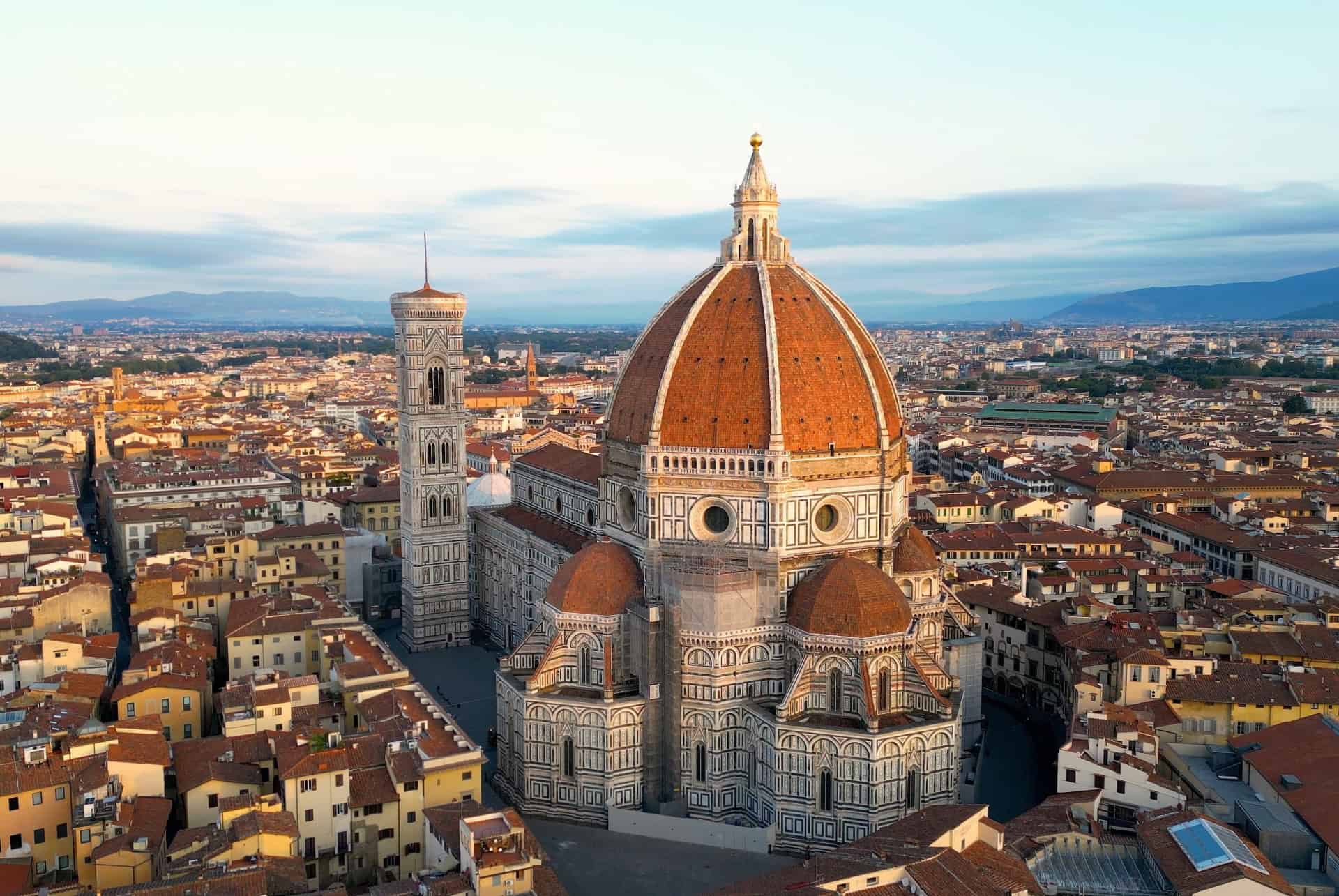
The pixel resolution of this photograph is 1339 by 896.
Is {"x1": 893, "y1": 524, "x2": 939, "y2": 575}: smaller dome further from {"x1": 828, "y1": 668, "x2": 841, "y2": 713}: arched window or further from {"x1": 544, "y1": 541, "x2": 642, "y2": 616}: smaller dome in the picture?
{"x1": 544, "y1": 541, "x2": 642, "y2": 616}: smaller dome

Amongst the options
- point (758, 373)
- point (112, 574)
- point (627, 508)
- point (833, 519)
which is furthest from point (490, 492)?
point (833, 519)

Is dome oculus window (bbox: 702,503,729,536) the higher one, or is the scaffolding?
dome oculus window (bbox: 702,503,729,536)

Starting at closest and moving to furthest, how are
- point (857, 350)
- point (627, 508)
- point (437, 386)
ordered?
point (857, 350)
point (627, 508)
point (437, 386)

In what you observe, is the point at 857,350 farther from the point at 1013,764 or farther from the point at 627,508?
the point at 1013,764

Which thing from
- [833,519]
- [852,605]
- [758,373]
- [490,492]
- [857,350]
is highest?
[857,350]

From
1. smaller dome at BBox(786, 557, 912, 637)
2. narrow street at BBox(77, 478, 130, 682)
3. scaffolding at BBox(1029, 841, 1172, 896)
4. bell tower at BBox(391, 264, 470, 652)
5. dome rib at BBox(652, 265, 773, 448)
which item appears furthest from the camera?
A: bell tower at BBox(391, 264, 470, 652)

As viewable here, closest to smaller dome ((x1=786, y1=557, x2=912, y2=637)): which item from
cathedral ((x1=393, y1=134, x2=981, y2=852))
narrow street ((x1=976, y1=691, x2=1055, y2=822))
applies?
cathedral ((x1=393, y1=134, x2=981, y2=852))
